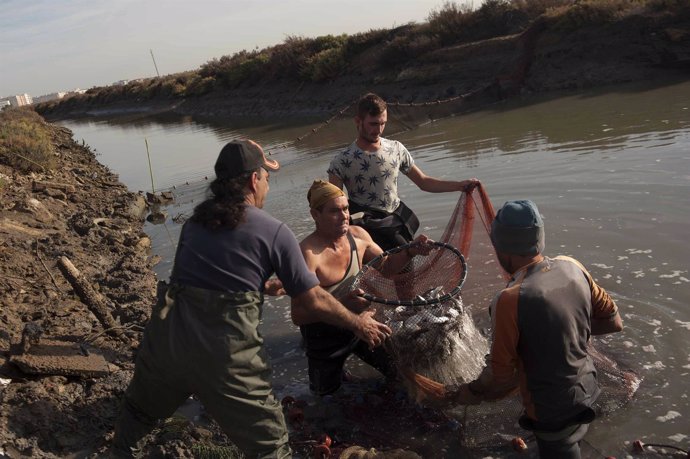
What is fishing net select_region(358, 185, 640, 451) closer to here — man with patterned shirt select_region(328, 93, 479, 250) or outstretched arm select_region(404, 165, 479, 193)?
man with patterned shirt select_region(328, 93, 479, 250)

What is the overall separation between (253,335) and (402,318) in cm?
126

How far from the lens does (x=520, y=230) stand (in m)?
2.83

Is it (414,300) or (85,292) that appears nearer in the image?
(414,300)

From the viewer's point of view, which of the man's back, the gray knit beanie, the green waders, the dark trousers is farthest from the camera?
the green waders

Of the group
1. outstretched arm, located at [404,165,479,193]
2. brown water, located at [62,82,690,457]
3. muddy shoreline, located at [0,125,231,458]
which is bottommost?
brown water, located at [62,82,690,457]

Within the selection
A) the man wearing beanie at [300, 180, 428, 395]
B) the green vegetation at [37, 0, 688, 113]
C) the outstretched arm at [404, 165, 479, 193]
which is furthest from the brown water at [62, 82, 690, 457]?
the green vegetation at [37, 0, 688, 113]

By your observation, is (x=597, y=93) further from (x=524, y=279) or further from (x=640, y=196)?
(x=524, y=279)

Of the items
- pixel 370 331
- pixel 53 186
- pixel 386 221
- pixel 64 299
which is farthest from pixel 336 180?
pixel 53 186

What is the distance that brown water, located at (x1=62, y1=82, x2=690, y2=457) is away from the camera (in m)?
4.87

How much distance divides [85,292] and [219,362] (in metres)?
2.81

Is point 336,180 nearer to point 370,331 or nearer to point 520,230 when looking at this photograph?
point 370,331

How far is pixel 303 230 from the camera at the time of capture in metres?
9.88

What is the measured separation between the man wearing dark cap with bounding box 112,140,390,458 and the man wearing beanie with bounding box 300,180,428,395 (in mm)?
925

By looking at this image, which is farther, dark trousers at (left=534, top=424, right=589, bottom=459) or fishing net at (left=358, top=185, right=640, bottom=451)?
fishing net at (left=358, top=185, right=640, bottom=451)
